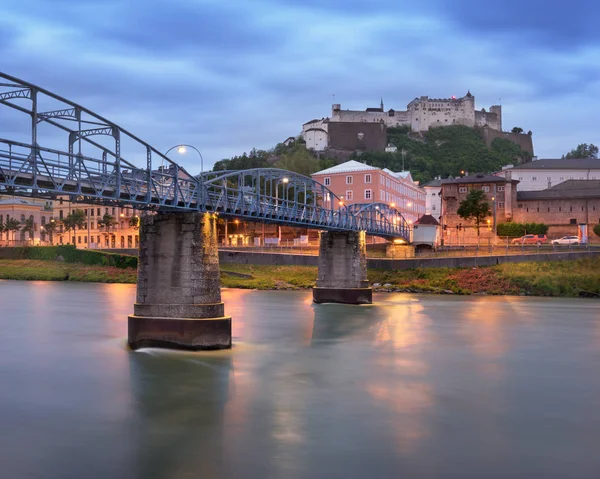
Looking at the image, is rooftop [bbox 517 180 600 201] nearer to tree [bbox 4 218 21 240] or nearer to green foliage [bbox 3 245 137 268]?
green foliage [bbox 3 245 137 268]

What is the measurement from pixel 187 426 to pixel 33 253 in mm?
83064

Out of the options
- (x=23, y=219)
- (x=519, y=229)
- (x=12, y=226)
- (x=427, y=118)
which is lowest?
(x=519, y=229)

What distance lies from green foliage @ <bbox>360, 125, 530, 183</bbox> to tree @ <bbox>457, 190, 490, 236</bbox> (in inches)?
2559

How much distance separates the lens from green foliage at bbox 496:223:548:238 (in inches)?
3583

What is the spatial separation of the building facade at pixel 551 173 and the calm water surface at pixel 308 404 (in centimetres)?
8615

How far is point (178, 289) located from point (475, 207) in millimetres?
70778

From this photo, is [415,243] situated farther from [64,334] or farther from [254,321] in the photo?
[64,334]

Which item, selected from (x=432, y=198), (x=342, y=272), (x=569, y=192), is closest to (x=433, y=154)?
(x=432, y=198)

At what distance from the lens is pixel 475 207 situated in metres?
90.1

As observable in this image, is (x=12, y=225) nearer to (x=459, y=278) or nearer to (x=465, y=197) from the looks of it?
(x=465, y=197)

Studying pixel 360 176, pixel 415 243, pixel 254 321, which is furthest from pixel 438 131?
pixel 254 321

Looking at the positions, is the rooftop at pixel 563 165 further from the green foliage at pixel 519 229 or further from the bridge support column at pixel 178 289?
the bridge support column at pixel 178 289

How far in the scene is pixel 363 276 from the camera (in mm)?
51062

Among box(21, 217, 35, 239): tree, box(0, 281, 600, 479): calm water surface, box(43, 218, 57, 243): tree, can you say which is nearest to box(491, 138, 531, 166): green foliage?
box(43, 218, 57, 243): tree
